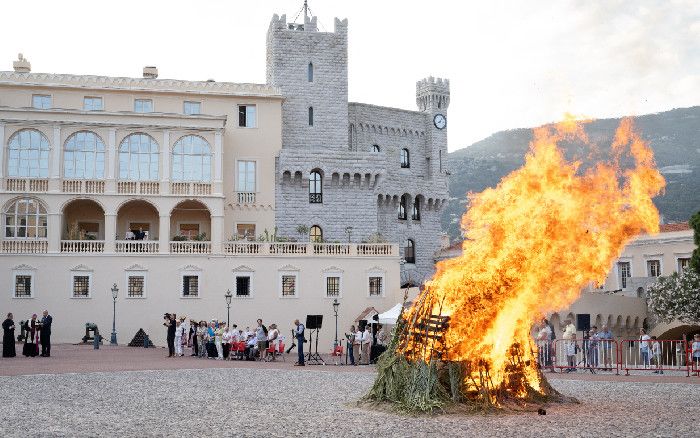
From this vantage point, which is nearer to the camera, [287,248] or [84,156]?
[84,156]

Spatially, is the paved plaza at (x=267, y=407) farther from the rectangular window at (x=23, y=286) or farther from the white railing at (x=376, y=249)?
the white railing at (x=376, y=249)

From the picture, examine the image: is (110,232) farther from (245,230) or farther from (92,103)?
(92,103)

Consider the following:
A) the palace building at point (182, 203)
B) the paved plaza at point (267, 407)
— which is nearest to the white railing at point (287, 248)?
the palace building at point (182, 203)

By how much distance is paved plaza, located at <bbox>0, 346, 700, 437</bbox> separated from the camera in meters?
14.0

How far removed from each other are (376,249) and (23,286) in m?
19.0

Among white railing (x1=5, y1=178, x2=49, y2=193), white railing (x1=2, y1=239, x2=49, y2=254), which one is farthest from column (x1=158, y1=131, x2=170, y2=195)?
white railing (x1=2, y1=239, x2=49, y2=254)

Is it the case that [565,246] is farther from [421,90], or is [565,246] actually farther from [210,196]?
[421,90]

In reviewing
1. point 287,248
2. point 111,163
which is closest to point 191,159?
point 111,163

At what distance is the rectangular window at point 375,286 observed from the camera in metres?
46.6

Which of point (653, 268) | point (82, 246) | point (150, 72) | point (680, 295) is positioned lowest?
point (680, 295)

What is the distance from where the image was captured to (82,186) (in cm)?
4572

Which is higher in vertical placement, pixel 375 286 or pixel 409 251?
pixel 409 251

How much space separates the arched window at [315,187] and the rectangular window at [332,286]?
9440mm

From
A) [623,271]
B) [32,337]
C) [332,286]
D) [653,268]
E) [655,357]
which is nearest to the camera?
[655,357]
